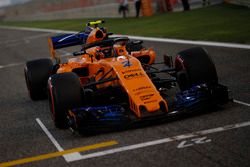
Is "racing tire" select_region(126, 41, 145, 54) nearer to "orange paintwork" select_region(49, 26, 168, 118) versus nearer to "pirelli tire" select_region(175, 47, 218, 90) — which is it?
"orange paintwork" select_region(49, 26, 168, 118)

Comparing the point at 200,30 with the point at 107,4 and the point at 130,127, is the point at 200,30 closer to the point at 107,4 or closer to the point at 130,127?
the point at 130,127

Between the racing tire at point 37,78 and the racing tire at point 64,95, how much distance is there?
2852 millimetres

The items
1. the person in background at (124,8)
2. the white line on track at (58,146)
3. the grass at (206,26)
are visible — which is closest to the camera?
the white line on track at (58,146)

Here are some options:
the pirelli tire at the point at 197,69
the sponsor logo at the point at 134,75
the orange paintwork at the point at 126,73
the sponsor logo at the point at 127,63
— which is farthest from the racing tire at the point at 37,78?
the pirelli tire at the point at 197,69

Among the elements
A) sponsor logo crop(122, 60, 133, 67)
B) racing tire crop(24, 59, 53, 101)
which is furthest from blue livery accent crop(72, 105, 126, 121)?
racing tire crop(24, 59, 53, 101)

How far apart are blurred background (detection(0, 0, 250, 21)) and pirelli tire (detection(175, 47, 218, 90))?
58.6ft

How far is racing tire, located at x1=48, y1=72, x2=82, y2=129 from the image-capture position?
7.72 meters

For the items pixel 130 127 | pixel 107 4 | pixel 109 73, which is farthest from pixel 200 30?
pixel 107 4

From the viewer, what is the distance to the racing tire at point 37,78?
10.6 meters

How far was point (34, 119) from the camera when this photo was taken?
909cm

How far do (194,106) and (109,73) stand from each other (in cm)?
166

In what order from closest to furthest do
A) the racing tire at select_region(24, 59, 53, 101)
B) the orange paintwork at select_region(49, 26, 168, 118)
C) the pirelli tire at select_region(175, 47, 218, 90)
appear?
1. the orange paintwork at select_region(49, 26, 168, 118)
2. the pirelli tire at select_region(175, 47, 218, 90)
3. the racing tire at select_region(24, 59, 53, 101)

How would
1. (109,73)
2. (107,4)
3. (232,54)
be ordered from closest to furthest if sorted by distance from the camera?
(109,73)
(232,54)
(107,4)

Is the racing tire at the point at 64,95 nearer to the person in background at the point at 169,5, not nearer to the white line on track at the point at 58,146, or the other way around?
the white line on track at the point at 58,146
